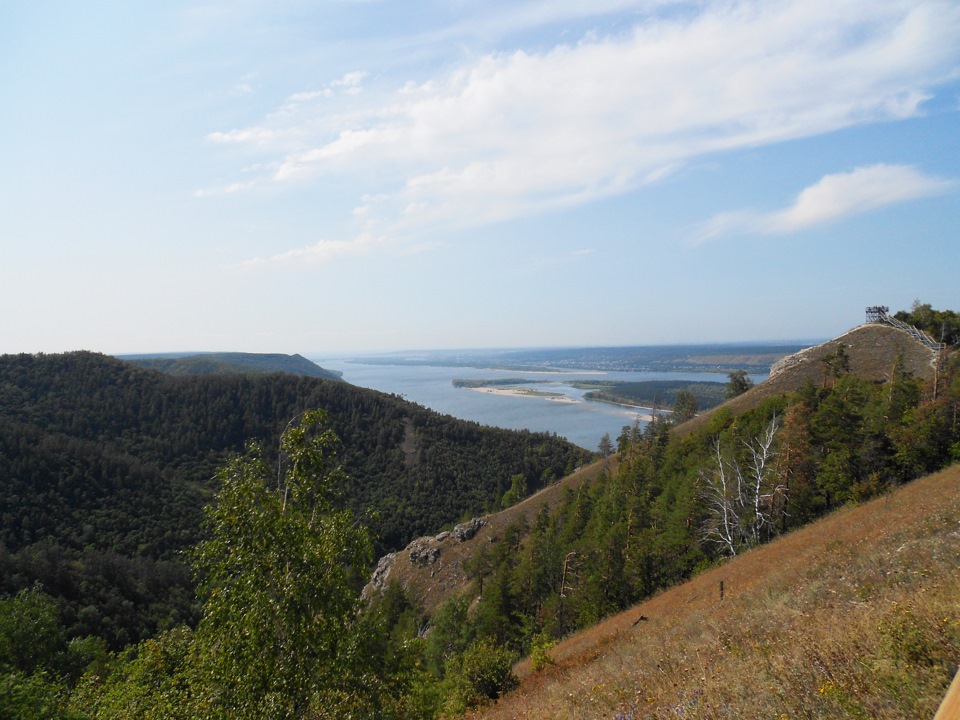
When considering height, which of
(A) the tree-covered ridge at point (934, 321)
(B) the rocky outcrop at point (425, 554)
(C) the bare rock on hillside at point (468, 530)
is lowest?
(B) the rocky outcrop at point (425, 554)

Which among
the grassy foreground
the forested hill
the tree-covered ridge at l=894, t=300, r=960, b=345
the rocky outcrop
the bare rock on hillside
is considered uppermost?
the tree-covered ridge at l=894, t=300, r=960, b=345

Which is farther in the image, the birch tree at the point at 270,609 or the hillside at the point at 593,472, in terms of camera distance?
the hillside at the point at 593,472

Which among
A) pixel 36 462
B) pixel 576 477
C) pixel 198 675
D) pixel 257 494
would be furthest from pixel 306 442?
pixel 36 462

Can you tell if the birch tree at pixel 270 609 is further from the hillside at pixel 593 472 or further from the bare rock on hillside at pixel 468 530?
the bare rock on hillside at pixel 468 530

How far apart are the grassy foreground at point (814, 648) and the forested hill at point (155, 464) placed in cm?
570

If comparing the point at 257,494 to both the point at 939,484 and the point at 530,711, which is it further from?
the point at 939,484

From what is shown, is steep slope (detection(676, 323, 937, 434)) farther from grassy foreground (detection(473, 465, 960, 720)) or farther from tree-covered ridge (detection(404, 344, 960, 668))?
grassy foreground (detection(473, 465, 960, 720))

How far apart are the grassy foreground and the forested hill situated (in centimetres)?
570

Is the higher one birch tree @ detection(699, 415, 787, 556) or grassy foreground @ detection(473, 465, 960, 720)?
grassy foreground @ detection(473, 465, 960, 720)

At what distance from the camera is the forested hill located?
147 feet

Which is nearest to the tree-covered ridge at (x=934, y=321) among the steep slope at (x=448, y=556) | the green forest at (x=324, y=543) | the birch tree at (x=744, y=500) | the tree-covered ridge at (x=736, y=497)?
the green forest at (x=324, y=543)

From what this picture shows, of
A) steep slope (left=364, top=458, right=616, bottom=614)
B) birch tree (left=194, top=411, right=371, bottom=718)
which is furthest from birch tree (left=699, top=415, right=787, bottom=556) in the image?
steep slope (left=364, top=458, right=616, bottom=614)

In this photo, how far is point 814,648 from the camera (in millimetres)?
6129

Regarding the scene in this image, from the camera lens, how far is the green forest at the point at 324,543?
320 inches
